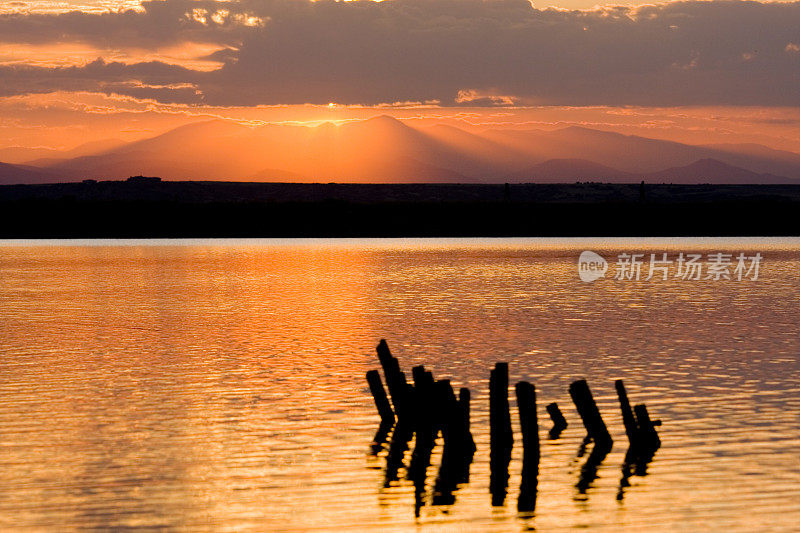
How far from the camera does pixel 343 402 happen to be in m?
27.6

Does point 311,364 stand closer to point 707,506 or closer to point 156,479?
point 156,479

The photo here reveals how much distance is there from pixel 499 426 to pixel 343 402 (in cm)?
728

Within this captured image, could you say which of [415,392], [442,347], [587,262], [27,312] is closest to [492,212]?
[587,262]

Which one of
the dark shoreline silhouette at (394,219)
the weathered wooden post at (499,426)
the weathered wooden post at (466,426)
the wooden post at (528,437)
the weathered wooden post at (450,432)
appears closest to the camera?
the wooden post at (528,437)

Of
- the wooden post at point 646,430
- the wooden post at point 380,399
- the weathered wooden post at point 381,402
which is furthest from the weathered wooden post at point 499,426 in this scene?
the wooden post at point 380,399

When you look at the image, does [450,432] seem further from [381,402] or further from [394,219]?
[394,219]

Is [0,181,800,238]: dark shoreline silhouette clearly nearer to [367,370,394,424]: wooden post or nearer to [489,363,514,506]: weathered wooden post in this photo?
[367,370,394,424]: wooden post

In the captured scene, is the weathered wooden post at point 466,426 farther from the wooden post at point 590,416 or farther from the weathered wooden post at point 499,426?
the wooden post at point 590,416

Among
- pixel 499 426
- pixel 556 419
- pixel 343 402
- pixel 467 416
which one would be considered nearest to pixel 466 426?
pixel 467 416

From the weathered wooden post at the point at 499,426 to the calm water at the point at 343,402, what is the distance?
0.90ft

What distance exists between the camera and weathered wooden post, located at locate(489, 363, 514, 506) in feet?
67.1

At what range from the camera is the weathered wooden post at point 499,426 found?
67.1 ft

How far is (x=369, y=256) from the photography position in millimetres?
121625

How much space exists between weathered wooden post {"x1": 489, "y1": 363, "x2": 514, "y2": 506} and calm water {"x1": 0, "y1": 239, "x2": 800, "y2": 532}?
274 mm
